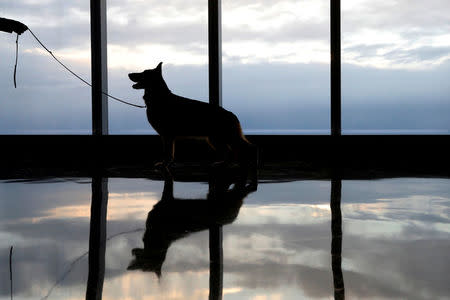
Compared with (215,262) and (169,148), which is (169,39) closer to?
(169,148)

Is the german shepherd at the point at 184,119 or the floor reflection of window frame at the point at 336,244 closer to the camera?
the floor reflection of window frame at the point at 336,244

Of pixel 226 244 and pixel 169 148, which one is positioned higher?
pixel 169 148

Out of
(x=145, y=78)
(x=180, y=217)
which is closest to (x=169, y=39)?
(x=145, y=78)

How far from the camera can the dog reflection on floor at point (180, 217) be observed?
117 centimetres

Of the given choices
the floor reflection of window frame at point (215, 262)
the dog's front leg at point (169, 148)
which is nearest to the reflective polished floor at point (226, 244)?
the floor reflection of window frame at point (215, 262)

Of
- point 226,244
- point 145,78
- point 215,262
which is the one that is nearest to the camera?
point 215,262

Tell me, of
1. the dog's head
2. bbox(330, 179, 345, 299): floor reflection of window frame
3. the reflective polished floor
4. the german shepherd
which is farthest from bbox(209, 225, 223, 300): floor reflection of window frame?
the dog's head

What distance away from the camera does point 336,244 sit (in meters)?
1.27

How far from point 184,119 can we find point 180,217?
6.02ft

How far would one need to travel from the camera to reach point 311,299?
2.84 ft

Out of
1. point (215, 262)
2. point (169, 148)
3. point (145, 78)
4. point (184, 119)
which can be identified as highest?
point (145, 78)

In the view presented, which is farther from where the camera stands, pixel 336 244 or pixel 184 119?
pixel 184 119

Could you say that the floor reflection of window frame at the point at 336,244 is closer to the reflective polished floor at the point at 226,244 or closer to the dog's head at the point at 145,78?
the reflective polished floor at the point at 226,244

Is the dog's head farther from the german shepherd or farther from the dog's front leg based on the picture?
the dog's front leg
